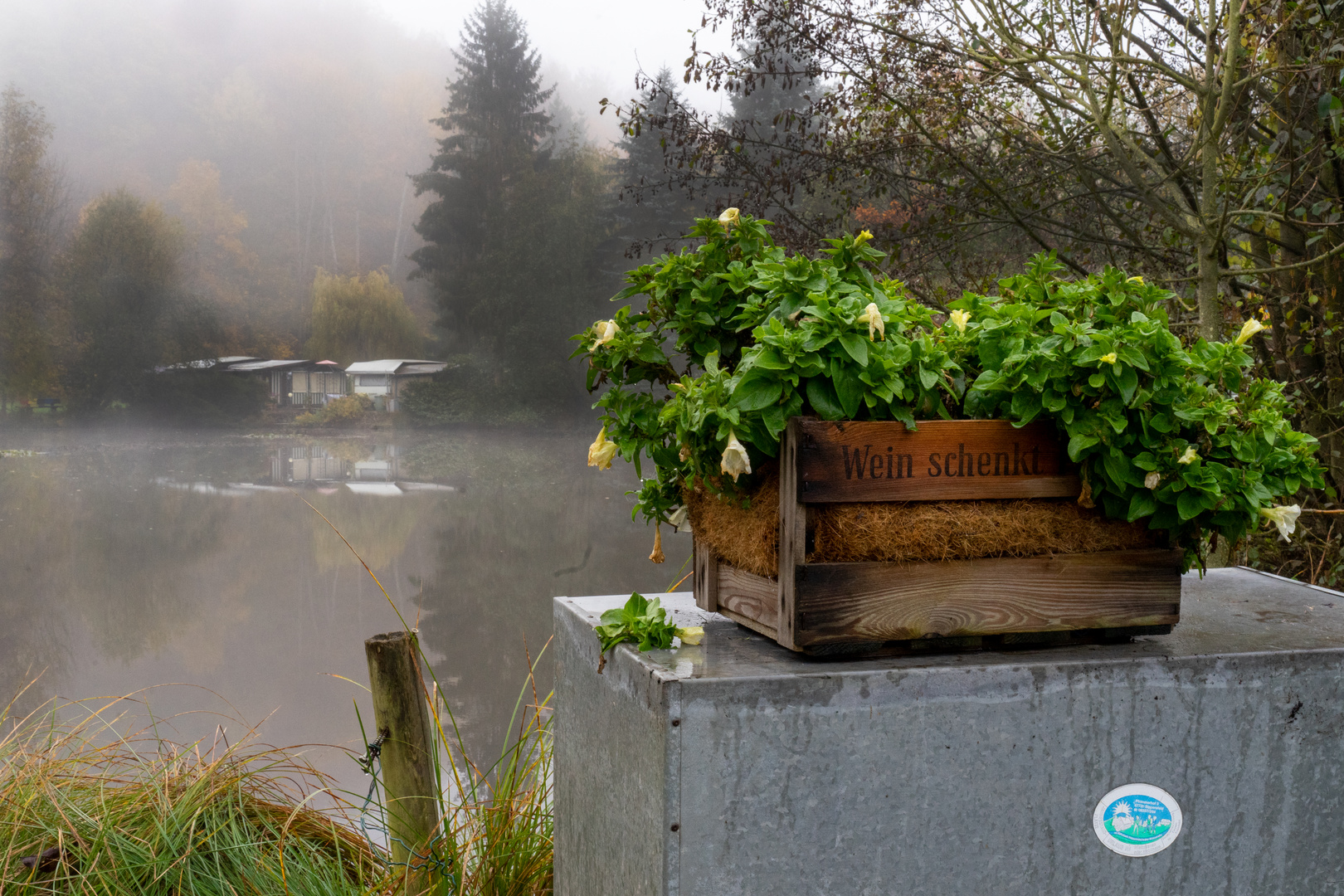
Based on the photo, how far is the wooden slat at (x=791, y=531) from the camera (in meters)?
1.08

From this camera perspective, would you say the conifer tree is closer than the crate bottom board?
No

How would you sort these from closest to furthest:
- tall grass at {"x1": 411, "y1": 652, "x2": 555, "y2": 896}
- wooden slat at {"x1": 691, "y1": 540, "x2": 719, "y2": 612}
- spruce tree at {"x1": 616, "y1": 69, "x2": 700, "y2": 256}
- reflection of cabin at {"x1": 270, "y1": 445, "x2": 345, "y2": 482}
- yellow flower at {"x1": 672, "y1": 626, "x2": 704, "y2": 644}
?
1. yellow flower at {"x1": 672, "y1": 626, "x2": 704, "y2": 644}
2. wooden slat at {"x1": 691, "y1": 540, "x2": 719, "y2": 612}
3. tall grass at {"x1": 411, "y1": 652, "x2": 555, "y2": 896}
4. spruce tree at {"x1": 616, "y1": 69, "x2": 700, "y2": 256}
5. reflection of cabin at {"x1": 270, "y1": 445, "x2": 345, "y2": 482}

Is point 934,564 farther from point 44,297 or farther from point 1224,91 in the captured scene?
point 44,297

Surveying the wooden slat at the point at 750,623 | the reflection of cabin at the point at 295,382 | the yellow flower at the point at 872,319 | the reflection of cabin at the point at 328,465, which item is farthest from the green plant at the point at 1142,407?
the reflection of cabin at the point at 295,382

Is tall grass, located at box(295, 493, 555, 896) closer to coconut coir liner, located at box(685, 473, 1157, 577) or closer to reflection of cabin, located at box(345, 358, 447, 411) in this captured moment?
coconut coir liner, located at box(685, 473, 1157, 577)

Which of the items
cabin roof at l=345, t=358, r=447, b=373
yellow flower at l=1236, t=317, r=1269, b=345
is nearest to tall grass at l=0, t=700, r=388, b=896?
yellow flower at l=1236, t=317, r=1269, b=345

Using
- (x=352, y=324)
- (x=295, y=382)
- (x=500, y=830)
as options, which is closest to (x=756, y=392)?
(x=500, y=830)

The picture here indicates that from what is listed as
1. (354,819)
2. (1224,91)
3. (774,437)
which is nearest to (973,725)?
(774,437)

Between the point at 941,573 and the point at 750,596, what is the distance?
10.5 inches

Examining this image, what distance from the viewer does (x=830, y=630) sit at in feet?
3.61

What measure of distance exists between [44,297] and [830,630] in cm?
874

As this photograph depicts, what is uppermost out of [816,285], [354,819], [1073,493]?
[816,285]

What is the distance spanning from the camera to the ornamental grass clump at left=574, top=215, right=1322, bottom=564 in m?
1.08

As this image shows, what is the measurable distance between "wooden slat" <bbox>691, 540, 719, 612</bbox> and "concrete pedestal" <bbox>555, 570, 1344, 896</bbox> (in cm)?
11
